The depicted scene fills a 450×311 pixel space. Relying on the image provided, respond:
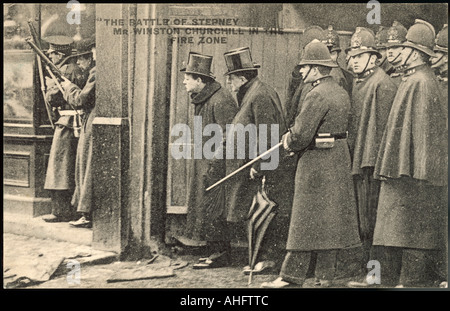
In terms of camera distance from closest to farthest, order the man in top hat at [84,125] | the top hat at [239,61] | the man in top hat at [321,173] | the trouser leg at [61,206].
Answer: the man in top hat at [321,173] → the top hat at [239,61] → the man in top hat at [84,125] → the trouser leg at [61,206]

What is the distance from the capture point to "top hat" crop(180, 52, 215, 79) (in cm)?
457

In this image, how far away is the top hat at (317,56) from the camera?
4504mm

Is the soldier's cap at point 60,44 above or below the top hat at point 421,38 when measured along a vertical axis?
below

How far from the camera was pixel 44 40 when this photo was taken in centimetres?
473

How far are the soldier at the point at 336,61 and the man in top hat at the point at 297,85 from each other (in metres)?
0.06

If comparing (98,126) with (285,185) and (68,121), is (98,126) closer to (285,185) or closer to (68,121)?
(68,121)

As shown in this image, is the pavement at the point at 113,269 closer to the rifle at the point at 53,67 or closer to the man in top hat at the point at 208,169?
the man in top hat at the point at 208,169

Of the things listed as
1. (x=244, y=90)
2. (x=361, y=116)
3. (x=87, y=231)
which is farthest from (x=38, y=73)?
(x=361, y=116)

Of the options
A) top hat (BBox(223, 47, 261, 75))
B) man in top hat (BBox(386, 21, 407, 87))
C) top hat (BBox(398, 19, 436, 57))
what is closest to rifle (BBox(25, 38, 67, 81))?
top hat (BBox(223, 47, 261, 75))

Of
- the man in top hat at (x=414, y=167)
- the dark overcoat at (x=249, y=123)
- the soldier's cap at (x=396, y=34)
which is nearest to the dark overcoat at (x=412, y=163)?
the man in top hat at (x=414, y=167)

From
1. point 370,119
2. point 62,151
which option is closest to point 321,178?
point 370,119

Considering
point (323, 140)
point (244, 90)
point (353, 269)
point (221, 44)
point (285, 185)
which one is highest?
point (221, 44)

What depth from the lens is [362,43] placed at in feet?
15.0

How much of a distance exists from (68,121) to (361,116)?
7.98 ft
